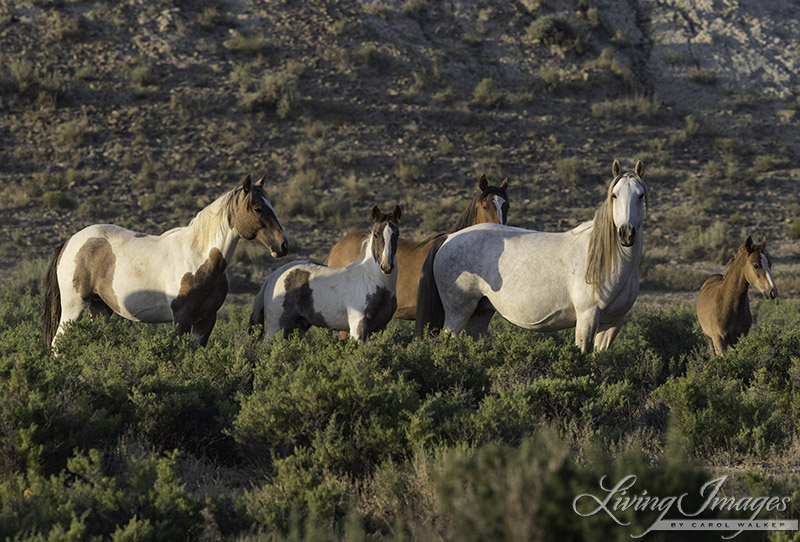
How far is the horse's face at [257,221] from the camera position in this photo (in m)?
8.12

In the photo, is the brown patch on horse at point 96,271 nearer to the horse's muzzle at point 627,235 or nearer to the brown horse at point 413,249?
the brown horse at point 413,249

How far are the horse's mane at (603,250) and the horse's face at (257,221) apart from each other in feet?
9.44

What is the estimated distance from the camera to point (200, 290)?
8.06m

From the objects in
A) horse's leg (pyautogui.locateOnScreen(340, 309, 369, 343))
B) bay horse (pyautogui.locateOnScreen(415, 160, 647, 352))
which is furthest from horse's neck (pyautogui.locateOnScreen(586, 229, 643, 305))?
horse's leg (pyautogui.locateOnScreen(340, 309, 369, 343))

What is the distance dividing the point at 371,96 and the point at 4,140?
1124 centimetres

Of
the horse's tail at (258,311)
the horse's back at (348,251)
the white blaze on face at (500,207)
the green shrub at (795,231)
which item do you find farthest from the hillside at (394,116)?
the white blaze on face at (500,207)

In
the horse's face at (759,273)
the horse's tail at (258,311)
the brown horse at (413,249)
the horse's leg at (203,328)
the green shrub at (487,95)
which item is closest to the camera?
the horse's leg at (203,328)

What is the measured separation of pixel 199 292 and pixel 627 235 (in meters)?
3.97

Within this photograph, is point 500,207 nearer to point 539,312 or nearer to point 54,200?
point 539,312

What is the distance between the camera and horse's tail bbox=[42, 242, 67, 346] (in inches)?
349

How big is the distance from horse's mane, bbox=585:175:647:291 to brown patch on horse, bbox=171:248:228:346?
3491 mm

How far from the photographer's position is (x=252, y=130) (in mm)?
26094

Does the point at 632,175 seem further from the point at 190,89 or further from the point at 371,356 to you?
the point at 190,89

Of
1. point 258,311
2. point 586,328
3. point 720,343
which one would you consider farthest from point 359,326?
point 720,343
